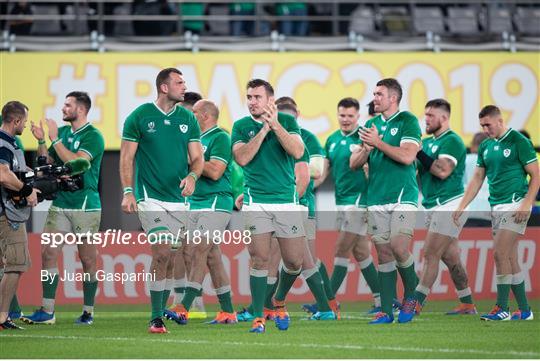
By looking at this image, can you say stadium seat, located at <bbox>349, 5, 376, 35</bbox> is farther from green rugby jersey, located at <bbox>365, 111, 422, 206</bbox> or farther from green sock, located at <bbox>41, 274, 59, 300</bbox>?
green sock, located at <bbox>41, 274, 59, 300</bbox>

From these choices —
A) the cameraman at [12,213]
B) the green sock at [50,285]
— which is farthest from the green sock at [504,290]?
the cameraman at [12,213]

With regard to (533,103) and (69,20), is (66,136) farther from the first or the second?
(533,103)

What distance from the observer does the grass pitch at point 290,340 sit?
32.8 feet

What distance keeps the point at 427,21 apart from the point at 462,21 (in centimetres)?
75

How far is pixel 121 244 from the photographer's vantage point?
17.5 meters

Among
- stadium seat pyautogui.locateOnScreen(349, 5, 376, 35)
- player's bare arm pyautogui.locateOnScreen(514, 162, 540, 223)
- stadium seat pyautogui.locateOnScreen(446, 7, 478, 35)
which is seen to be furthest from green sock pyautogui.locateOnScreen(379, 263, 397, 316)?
stadium seat pyautogui.locateOnScreen(446, 7, 478, 35)

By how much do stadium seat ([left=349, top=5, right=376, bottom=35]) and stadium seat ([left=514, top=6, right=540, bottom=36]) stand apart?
9.04 feet

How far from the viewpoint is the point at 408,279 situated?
13.0m

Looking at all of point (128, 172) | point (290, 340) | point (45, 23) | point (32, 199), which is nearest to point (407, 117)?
point (290, 340)

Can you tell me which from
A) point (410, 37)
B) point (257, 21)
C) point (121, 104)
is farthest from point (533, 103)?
point (121, 104)

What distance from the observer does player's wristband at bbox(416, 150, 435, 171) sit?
13859 mm

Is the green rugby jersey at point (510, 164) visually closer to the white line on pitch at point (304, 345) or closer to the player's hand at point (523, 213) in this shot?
the player's hand at point (523, 213)

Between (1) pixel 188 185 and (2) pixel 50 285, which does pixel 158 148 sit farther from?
(2) pixel 50 285

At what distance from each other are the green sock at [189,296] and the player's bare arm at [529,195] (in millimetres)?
3474
